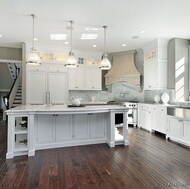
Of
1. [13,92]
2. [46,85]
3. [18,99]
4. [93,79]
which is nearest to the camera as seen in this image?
[46,85]

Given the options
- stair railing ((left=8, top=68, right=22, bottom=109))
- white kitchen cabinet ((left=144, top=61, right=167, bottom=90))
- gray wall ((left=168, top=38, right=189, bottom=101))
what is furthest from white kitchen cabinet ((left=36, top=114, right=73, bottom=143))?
→ stair railing ((left=8, top=68, right=22, bottom=109))

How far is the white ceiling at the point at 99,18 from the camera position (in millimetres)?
2959

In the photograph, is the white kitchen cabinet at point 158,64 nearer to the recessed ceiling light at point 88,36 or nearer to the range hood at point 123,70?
the range hood at point 123,70

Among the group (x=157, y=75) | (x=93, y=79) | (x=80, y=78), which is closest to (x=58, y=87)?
(x=80, y=78)

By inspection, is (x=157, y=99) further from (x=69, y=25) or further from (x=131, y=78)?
(x=69, y=25)

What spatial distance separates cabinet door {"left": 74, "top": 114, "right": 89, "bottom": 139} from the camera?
3.61 m

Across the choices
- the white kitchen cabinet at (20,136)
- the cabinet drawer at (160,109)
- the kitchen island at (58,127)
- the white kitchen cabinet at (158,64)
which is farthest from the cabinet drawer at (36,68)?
the cabinet drawer at (160,109)

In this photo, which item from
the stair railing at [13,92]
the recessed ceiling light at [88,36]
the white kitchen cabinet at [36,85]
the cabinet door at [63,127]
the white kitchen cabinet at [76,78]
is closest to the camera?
the cabinet door at [63,127]

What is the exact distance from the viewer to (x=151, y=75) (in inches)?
206

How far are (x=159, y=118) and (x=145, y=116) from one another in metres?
0.69

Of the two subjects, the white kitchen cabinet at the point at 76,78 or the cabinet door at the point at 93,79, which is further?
the cabinet door at the point at 93,79

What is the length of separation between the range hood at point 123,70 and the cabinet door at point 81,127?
3120 millimetres

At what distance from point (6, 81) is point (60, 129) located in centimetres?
734

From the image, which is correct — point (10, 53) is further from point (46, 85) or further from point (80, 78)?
point (80, 78)
